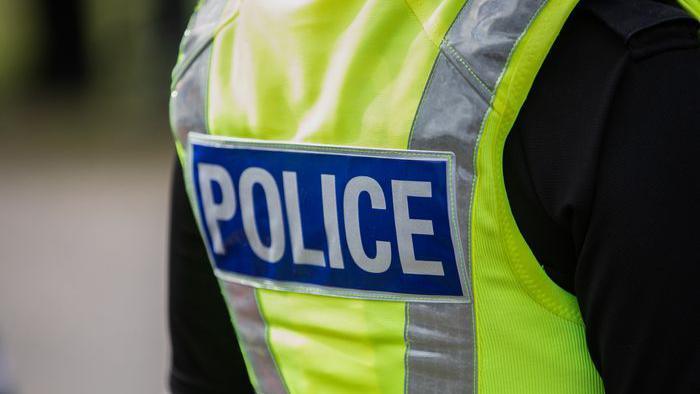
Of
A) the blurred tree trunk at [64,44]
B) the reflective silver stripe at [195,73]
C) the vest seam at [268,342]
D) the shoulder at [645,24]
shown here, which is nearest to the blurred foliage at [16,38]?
the blurred tree trunk at [64,44]

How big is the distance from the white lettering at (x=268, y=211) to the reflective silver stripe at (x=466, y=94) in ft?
0.65

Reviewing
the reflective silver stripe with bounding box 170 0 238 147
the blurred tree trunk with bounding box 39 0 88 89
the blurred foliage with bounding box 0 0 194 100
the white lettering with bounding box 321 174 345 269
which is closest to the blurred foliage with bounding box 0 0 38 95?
the blurred foliage with bounding box 0 0 194 100

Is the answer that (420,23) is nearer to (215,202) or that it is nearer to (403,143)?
(403,143)

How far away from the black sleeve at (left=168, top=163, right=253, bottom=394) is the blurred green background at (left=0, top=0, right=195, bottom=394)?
196 centimetres

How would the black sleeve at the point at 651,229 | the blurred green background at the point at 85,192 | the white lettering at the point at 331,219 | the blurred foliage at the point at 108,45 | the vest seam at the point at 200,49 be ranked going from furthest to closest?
the blurred foliage at the point at 108,45 < the blurred green background at the point at 85,192 < the vest seam at the point at 200,49 < the white lettering at the point at 331,219 < the black sleeve at the point at 651,229

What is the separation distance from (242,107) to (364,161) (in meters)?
0.18

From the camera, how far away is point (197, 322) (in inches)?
56.0

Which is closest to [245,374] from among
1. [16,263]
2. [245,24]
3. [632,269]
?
[245,24]

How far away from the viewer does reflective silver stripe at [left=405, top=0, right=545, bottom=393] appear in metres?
1.02

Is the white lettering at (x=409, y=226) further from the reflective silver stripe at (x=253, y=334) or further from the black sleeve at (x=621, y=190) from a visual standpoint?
the reflective silver stripe at (x=253, y=334)

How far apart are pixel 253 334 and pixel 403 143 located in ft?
1.13

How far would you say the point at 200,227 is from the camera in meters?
1.29

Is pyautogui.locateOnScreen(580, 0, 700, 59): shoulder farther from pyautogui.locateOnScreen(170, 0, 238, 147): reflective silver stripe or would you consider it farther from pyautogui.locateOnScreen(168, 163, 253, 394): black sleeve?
pyautogui.locateOnScreen(168, 163, 253, 394): black sleeve

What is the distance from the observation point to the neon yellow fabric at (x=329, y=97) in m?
1.07
